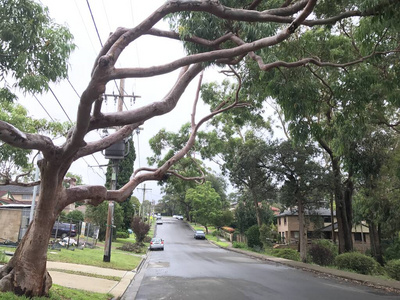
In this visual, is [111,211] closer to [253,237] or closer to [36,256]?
[36,256]

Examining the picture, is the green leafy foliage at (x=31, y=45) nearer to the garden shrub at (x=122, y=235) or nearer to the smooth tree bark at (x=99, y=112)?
the smooth tree bark at (x=99, y=112)

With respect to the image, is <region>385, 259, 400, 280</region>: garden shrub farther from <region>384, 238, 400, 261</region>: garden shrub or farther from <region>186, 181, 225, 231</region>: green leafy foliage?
<region>186, 181, 225, 231</region>: green leafy foliage

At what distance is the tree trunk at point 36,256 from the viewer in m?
6.88

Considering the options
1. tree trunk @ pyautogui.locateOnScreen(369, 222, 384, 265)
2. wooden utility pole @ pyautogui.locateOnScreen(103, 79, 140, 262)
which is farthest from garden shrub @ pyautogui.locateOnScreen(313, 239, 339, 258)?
wooden utility pole @ pyautogui.locateOnScreen(103, 79, 140, 262)

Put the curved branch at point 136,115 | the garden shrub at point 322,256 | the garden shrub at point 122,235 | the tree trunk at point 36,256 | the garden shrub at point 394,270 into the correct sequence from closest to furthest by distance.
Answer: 1. the curved branch at point 136,115
2. the tree trunk at point 36,256
3. the garden shrub at point 394,270
4. the garden shrub at point 322,256
5. the garden shrub at point 122,235

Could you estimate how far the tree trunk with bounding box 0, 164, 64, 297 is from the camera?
22.6ft

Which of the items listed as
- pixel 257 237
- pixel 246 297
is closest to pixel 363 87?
pixel 246 297

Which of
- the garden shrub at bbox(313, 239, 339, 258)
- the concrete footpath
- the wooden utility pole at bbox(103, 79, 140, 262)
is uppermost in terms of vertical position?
the wooden utility pole at bbox(103, 79, 140, 262)

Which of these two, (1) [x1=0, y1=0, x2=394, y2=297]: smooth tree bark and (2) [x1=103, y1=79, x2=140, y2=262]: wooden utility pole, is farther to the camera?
(2) [x1=103, y1=79, x2=140, y2=262]: wooden utility pole

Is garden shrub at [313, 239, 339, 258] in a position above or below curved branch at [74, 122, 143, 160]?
below

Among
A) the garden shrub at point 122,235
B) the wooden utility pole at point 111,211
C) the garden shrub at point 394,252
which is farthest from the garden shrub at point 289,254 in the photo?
the garden shrub at point 122,235

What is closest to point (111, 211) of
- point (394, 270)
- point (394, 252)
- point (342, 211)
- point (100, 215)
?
point (100, 215)

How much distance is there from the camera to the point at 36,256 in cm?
706

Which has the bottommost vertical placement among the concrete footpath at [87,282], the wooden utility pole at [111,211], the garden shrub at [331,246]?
the concrete footpath at [87,282]
